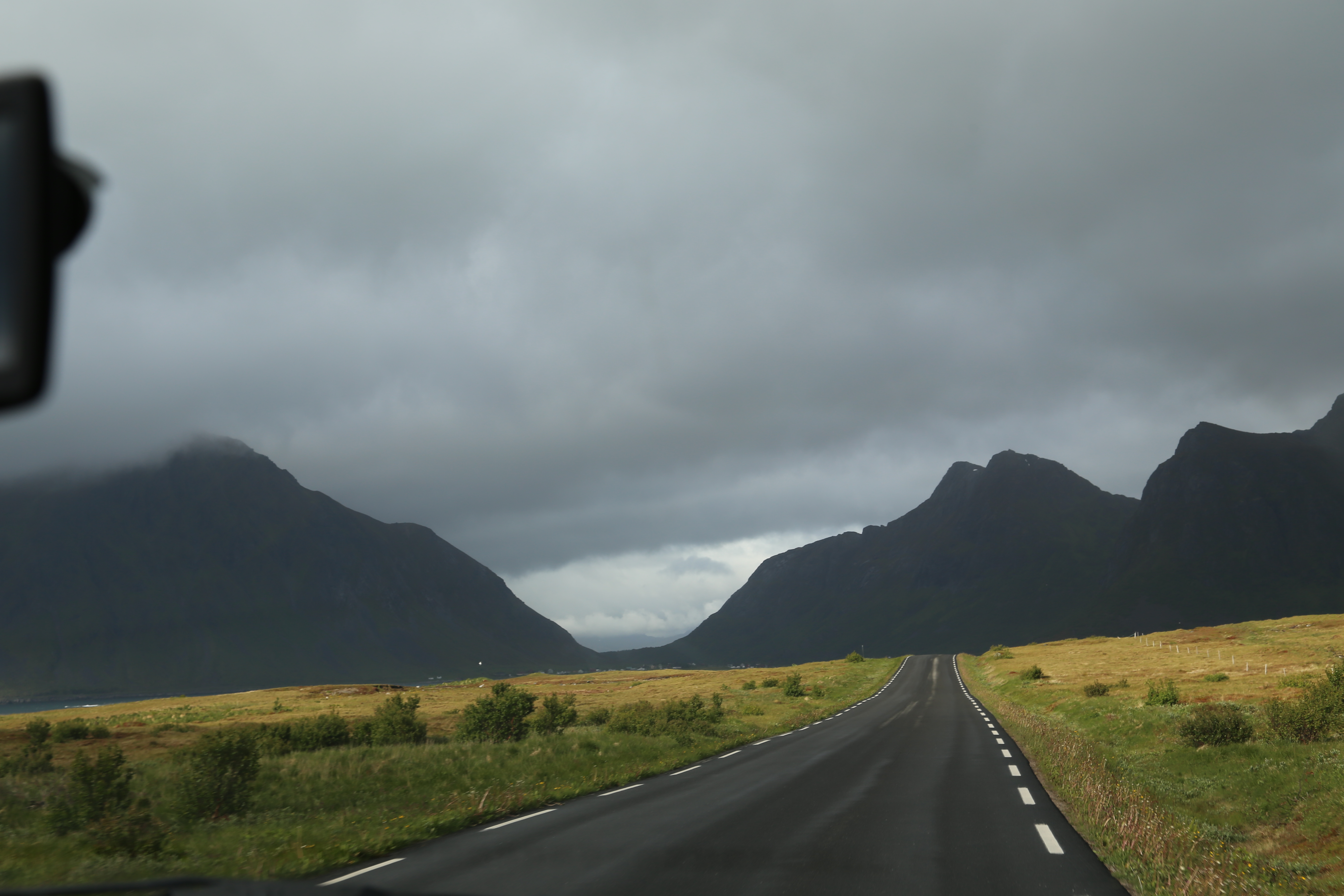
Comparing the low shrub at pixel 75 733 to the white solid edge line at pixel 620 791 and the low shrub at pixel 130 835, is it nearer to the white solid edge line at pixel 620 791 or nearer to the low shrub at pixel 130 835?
the low shrub at pixel 130 835

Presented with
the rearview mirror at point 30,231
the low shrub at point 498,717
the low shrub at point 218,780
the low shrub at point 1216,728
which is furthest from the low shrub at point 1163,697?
the rearview mirror at point 30,231

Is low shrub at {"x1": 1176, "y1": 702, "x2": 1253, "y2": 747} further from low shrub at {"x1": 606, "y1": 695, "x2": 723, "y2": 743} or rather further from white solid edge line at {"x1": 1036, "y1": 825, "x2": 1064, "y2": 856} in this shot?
low shrub at {"x1": 606, "y1": 695, "x2": 723, "y2": 743}

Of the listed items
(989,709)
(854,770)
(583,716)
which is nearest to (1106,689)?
(989,709)

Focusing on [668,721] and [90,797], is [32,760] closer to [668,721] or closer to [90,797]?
[90,797]

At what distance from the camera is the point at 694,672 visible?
128000mm

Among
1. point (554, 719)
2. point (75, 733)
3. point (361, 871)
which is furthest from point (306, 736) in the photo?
point (361, 871)

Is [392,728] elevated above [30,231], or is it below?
below

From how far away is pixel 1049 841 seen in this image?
10836 millimetres

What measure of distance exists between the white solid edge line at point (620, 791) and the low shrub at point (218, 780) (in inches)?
270

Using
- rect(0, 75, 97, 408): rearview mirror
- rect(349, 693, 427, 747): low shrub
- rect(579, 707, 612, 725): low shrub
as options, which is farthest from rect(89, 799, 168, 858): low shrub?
rect(579, 707, 612, 725): low shrub

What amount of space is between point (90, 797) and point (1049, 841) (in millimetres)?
15487

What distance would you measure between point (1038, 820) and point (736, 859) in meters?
5.57

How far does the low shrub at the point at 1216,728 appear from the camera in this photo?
20.3 metres

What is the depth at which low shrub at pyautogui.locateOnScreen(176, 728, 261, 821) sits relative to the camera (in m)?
14.9
